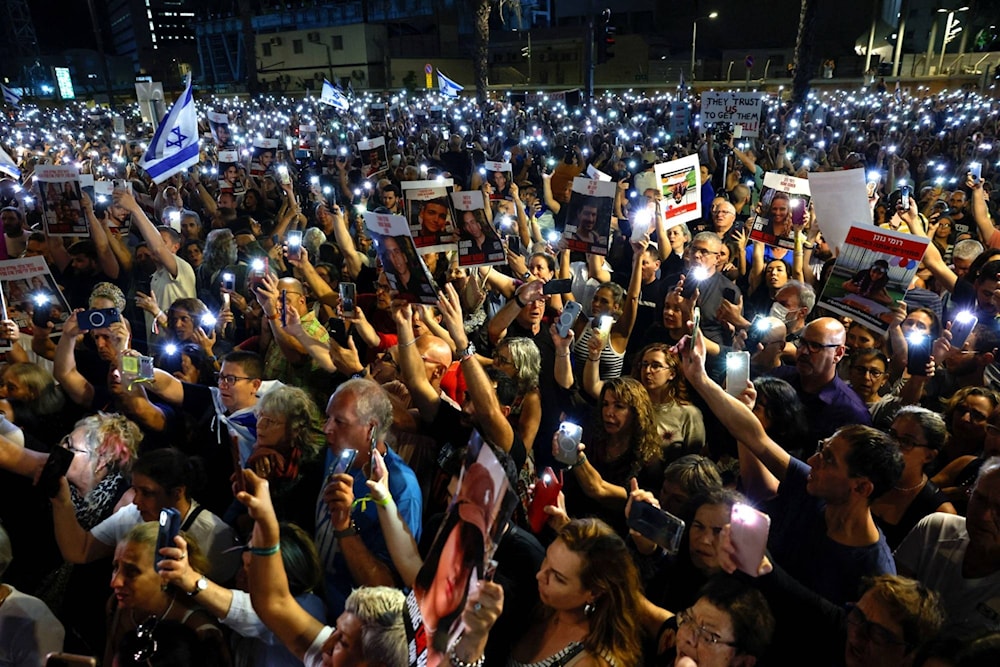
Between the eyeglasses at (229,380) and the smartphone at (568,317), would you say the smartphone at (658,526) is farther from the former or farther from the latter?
the eyeglasses at (229,380)

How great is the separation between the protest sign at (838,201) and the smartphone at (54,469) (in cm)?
502

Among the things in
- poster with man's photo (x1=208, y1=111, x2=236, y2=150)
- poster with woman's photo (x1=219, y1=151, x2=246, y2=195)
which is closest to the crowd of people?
poster with woman's photo (x1=219, y1=151, x2=246, y2=195)

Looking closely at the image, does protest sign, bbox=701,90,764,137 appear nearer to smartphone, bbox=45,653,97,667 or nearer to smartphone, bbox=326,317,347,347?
smartphone, bbox=326,317,347,347

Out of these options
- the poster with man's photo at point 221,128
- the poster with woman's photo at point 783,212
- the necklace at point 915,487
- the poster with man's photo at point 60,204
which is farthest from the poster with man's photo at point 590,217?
the poster with man's photo at point 221,128

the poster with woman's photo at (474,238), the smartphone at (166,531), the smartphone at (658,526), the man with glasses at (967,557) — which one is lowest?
the man with glasses at (967,557)

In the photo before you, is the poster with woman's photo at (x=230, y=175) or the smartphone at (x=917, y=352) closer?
the smartphone at (x=917, y=352)

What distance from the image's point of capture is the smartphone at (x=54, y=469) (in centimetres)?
280

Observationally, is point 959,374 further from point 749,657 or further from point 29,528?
point 29,528

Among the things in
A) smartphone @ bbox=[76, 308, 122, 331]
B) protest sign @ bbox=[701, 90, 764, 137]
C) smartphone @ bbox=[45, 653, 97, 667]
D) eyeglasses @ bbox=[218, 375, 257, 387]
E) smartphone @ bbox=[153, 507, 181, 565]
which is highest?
protest sign @ bbox=[701, 90, 764, 137]

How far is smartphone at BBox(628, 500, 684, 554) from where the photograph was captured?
2275mm

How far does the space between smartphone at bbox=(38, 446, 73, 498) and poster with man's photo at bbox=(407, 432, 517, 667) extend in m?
1.74

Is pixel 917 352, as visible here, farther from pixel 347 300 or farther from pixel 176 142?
pixel 176 142

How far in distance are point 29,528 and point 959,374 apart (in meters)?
5.09

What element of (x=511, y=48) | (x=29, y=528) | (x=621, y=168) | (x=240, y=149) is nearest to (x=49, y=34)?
(x=511, y=48)
